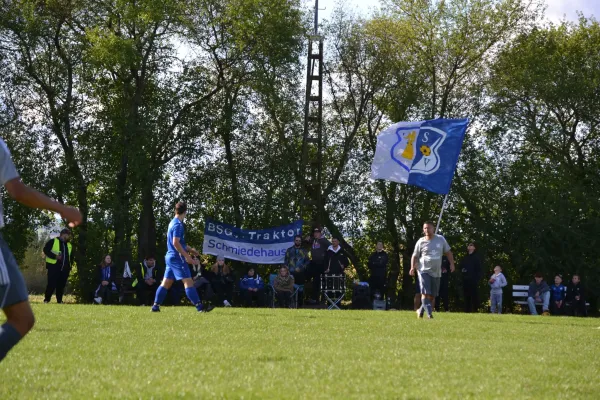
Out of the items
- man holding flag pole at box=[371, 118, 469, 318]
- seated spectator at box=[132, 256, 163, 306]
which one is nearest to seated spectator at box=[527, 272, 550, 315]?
man holding flag pole at box=[371, 118, 469, 318]

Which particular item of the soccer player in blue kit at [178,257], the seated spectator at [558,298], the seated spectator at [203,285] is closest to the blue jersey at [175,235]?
the soccer player in blue kit at [178,257]

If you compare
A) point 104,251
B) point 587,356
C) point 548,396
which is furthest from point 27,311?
point 104,251

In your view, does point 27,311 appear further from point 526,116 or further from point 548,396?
point 526,116

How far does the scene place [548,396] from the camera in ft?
22.0

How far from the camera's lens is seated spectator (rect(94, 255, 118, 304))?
26953 millimetres

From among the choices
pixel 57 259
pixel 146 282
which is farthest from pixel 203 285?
pixel 57 259

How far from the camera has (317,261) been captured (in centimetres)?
Answer: 2700

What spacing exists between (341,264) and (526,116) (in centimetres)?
1404

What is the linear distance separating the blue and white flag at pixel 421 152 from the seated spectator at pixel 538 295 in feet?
22.0

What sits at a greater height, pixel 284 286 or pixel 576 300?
pixel 576 300

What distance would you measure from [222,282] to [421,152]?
7582 millimetres

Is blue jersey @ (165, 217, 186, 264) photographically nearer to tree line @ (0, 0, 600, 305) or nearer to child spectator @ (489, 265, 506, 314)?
child spectator @ (489, 265, 506, 314)

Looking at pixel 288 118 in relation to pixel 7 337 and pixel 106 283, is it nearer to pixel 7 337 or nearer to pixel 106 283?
pixel 106 283

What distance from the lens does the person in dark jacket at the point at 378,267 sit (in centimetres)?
2686
